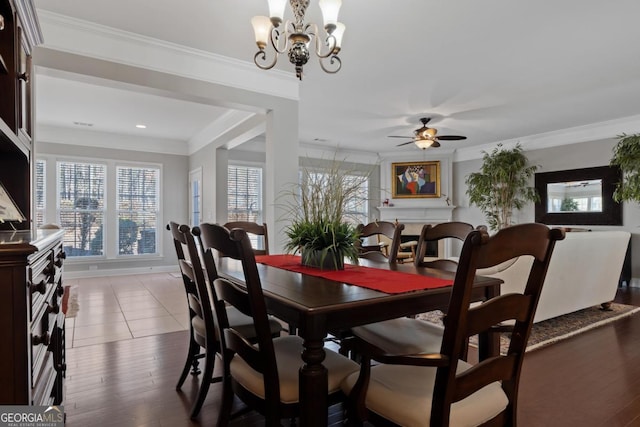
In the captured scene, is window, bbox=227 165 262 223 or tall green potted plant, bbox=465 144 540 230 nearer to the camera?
tall green potted plant, bbox=465 144 540 230

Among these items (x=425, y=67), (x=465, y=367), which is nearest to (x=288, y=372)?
(x=465, y=367)

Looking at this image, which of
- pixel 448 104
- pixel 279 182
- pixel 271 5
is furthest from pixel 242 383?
pixel 448 104

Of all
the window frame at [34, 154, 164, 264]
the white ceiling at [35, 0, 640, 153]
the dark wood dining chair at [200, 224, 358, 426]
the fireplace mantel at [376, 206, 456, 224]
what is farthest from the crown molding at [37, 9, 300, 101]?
the fireplace mantel at [376, 206, 456, 224]

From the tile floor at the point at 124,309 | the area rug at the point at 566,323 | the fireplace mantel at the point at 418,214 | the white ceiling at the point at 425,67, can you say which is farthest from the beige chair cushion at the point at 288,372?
the fireplace mantel at the point at 418,214

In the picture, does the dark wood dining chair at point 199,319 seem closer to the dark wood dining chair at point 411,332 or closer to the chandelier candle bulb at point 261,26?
the dark wood dining chair at point 411,332

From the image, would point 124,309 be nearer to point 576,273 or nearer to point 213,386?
point 213,386

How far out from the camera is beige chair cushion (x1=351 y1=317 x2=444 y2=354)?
66.1 inches

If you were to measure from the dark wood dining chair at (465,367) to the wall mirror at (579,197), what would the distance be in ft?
20.0

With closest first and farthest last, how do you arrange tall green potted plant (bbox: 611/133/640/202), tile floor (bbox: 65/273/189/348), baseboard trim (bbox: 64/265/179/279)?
tile floor (bbox: 65/273/189/348) < tall green potted plant (bbox: 611/133/640/202) < baseboard trim (bbox: 64/265/179/279)

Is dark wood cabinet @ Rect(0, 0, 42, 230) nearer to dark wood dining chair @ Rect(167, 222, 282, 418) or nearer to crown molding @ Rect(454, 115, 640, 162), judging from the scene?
→ dark wood dining chair @ Rect(167, 222, 282, 418)

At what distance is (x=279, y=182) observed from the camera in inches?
157

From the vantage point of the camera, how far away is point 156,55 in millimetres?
3275

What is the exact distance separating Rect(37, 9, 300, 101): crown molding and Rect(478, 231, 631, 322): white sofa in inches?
110

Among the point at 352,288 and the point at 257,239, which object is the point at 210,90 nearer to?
the point at 352,288
